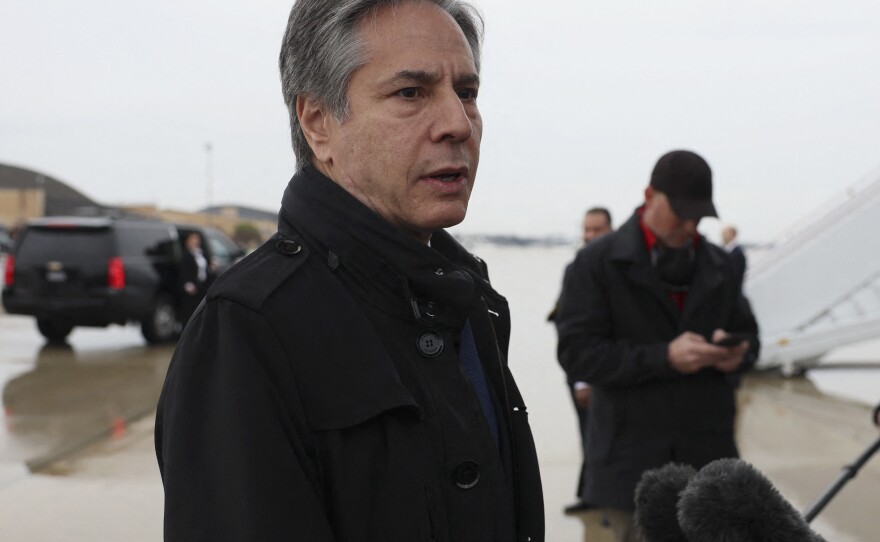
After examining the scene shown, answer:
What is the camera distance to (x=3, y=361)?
11.6m

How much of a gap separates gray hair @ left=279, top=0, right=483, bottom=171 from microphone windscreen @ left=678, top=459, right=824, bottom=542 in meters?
0.89

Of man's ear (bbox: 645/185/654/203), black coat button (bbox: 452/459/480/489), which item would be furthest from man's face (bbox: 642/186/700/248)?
black coat button (bbox: 452/459/480/489)

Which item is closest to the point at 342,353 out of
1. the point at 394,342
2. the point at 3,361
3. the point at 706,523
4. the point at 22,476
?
the point at 394,342

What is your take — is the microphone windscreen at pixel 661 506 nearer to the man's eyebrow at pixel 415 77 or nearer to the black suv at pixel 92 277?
the man's eyebrow at pixel 415 77

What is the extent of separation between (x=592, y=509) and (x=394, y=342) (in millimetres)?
4602

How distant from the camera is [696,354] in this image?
3.19m

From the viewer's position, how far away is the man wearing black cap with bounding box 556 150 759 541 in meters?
3.28

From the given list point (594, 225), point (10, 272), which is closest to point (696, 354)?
point (594, 225)

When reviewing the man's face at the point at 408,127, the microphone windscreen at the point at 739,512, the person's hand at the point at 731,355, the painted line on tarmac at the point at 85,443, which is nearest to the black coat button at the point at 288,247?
the man's face at the point at 408,127

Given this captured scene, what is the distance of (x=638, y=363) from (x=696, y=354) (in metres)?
0.20

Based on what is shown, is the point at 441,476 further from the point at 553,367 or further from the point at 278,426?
the point at 553,367

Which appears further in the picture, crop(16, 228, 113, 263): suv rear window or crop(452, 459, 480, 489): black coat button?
crop(16, 228, 113, 263): suv rear window

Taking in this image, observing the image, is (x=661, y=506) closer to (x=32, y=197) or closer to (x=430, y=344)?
(x=430, y=344)

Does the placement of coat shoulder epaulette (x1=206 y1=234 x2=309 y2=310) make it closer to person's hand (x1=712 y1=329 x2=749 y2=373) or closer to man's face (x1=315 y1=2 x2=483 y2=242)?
man's face (x1=315 y1=2 x2=483 y2=242)
